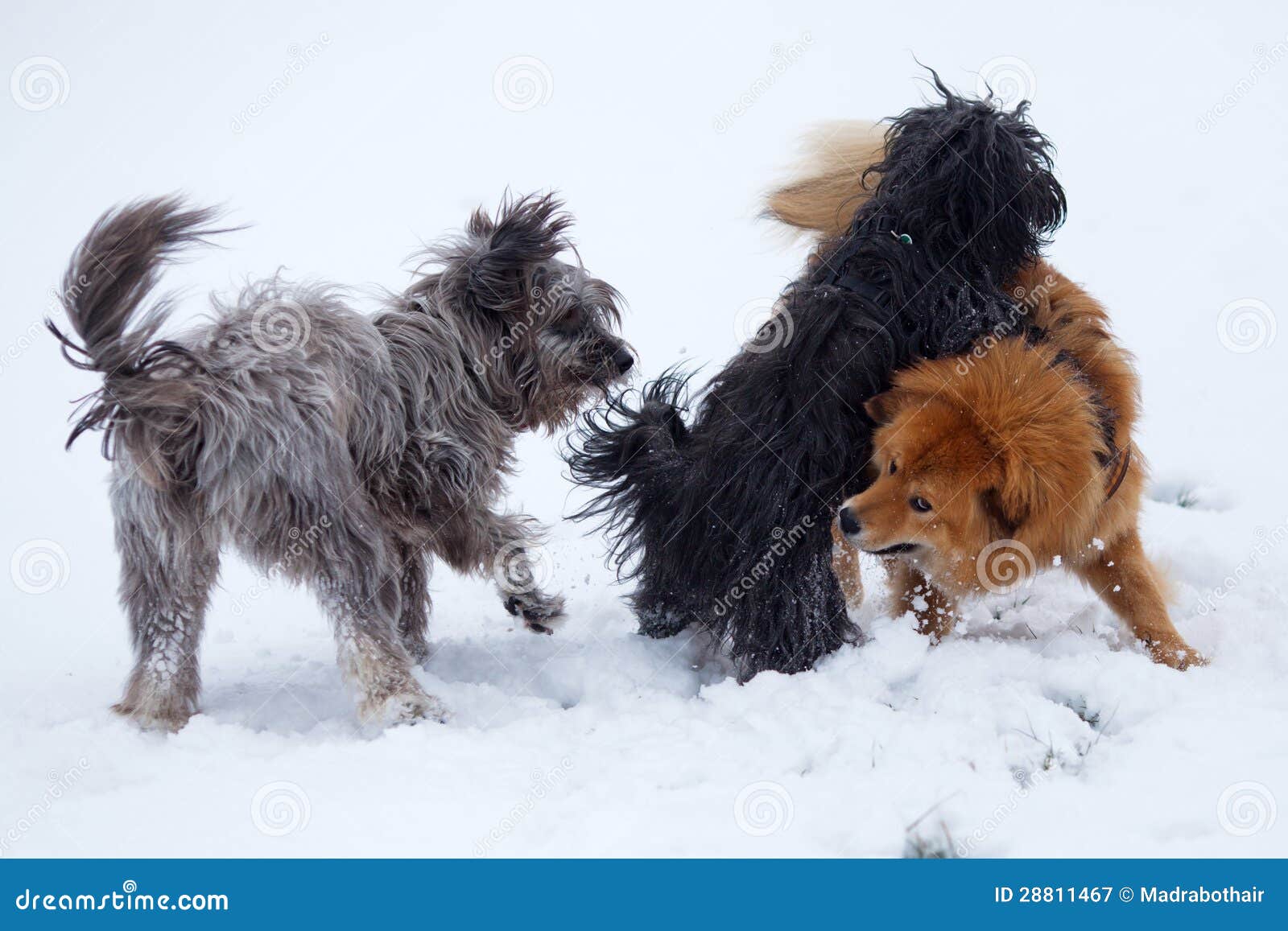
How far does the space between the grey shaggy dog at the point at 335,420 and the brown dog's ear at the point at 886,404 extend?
Result: 46.5 inches

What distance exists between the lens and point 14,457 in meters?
6.78

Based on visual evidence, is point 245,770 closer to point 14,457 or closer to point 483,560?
point 483,560

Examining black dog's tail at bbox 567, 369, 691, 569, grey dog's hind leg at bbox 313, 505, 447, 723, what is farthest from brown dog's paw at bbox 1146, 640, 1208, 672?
grey dog's hind leg at bbox 313, 505, 447, 723

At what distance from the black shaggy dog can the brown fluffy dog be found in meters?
0.14

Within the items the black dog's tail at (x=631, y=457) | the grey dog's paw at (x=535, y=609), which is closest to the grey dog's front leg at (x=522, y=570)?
the grey dog's paw at (x=535, y=609)

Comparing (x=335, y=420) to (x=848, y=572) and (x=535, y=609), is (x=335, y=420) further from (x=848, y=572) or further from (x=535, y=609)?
(x=848, y=572)

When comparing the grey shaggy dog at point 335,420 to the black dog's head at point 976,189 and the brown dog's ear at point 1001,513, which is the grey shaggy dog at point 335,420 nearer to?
the black dog's head at point 976,189

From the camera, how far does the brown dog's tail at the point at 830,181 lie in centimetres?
426

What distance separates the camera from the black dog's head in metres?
3.56

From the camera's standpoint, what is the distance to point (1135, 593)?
3.56 metres

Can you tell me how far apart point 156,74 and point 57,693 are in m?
10.2

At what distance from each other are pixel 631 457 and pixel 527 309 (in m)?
0.70

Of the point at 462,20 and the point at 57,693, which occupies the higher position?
the point at 462,20
